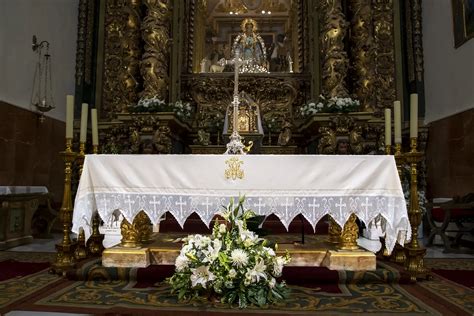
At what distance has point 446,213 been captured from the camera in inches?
233

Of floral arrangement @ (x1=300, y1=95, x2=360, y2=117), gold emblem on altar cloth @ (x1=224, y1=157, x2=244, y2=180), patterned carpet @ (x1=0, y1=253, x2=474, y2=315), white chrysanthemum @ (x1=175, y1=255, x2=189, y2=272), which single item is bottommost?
patterned carpet @ (x1=0, y1=253, x2=474, y2=315)

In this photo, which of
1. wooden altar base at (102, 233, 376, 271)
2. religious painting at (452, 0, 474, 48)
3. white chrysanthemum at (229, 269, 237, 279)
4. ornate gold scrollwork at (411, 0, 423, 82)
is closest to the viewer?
white chrysanthemum at (229, 269, 237, 279)

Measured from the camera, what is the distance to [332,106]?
7.05m

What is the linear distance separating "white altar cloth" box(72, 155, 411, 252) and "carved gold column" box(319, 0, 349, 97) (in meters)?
4.20

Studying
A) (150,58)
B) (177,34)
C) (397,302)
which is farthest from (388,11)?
(397,302)

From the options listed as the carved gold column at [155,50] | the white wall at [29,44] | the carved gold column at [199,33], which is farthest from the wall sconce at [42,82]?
the carved gold column at [199,33]

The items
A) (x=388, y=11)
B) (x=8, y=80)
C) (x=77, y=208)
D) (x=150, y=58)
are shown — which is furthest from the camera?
(x=388, y=11)

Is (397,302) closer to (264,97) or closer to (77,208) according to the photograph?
(77,208)

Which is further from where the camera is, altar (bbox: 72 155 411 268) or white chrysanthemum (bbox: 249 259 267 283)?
altar (bbox: 72 155 411 268)

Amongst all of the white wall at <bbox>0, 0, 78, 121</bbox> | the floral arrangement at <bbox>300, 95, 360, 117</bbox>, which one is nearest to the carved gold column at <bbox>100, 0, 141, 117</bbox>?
the white wall at <bbox>0, 0, 78, 121</bbox>

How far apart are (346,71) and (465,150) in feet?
8.18

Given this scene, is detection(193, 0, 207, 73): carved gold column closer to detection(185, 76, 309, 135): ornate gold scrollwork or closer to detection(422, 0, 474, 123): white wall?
detection(185, 76, 309, 135): ornate gold scrollwork

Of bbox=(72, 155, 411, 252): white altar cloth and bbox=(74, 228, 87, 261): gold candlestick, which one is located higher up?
bbox=(72, 155, 411, 252): white altar cloth

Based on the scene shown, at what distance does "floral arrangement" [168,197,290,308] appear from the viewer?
289 cm
